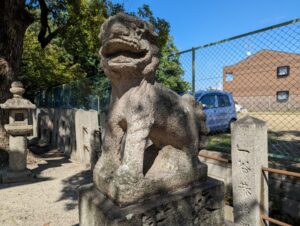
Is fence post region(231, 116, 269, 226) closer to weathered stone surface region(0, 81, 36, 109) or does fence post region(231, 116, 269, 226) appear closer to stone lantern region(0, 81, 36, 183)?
stone lantern region(0, 81, 36, 183)

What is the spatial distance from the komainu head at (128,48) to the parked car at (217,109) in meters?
6.60

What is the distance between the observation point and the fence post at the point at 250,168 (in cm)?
305

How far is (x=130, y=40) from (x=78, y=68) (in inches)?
590

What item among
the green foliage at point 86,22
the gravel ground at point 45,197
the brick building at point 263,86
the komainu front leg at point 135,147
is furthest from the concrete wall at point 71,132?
the komainu front leg at point 135,147

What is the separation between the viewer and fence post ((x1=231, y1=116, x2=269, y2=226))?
3049mm

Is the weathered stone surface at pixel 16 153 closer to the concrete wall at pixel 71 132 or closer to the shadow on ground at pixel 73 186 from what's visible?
the shadow on ground at pixel 73 186

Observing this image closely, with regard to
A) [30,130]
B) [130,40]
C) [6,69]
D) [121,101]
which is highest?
[6,69]

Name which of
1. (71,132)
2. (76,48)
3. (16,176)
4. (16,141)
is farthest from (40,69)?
(16,176)

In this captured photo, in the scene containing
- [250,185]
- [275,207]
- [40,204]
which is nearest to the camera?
[250,185]

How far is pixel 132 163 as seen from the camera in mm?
1870

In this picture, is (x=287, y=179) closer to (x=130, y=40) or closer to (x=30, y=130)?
(x=130, y=40)

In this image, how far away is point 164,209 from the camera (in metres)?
1.95

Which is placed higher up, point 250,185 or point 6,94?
point 6,94

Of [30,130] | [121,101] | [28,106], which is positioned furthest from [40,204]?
[121,101]
